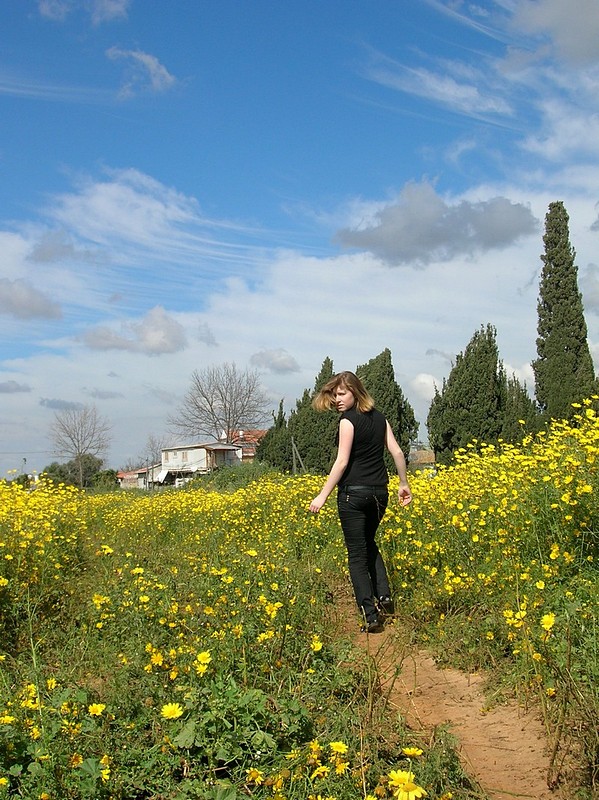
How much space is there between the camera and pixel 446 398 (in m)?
21.2

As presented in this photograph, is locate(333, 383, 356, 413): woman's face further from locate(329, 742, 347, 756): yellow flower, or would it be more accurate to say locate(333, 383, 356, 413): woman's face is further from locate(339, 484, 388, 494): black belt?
locate(329, 742, 347, 756): yellow flower

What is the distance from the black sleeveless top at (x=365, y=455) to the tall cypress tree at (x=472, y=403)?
49.8 ft

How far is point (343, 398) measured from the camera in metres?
5.65

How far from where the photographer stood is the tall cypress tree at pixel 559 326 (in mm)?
26781

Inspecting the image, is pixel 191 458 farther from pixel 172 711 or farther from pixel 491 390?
pixel 172 711

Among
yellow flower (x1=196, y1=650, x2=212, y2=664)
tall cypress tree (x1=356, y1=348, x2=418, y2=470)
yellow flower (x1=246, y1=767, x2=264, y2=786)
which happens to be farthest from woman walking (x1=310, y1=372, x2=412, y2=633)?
tall cypress tree (x1=356, y1=348, x2=418, y2=470)

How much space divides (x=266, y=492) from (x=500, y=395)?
11.9 meters

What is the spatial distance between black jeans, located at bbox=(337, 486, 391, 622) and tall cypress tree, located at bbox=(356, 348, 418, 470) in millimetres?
18575

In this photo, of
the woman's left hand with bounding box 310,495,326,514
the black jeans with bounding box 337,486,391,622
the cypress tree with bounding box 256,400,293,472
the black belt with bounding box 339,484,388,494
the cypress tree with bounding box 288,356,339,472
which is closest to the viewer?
the woman's left hand with bounding box 310,495,326,514

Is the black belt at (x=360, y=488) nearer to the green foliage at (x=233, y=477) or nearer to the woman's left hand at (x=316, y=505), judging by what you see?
the woman's left hand at (x=316, y=505)

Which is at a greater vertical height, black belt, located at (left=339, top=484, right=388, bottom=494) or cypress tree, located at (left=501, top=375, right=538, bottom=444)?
cypress tree, located at (left=501, top=375, right=538, bottom=444)

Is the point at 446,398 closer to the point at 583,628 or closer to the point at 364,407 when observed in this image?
the point at 364,407

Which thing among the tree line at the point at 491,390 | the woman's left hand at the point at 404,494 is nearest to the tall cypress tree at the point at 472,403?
the tree line at the point at 491,390

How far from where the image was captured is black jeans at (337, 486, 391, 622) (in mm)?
5320
